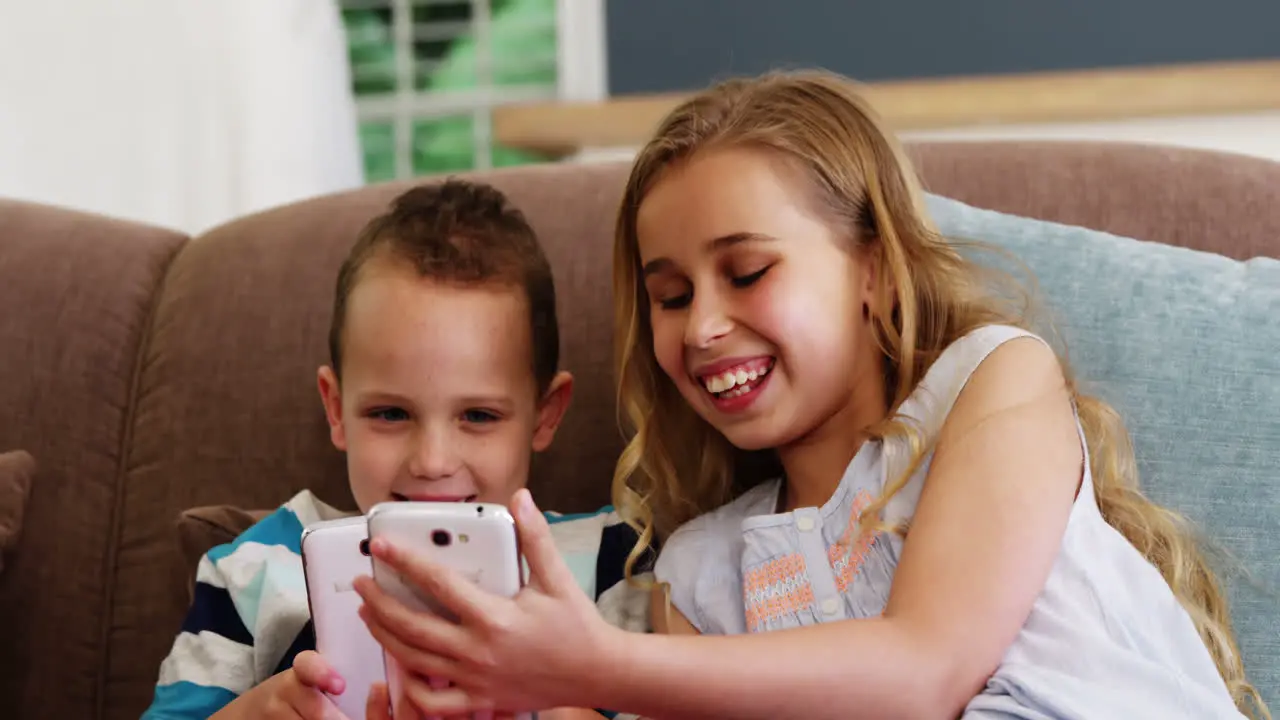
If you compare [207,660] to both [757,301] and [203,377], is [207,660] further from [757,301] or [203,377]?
[757,301]

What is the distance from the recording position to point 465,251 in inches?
50.0

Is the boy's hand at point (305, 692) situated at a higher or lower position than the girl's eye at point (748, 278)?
lower

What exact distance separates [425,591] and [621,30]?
7.30ft

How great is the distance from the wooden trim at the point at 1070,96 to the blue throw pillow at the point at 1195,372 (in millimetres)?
1229

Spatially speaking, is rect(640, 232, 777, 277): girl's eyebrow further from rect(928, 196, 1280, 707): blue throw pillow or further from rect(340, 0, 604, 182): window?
rect(340, 0, 604, 182): window

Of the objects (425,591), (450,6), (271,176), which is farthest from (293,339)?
(450,6)

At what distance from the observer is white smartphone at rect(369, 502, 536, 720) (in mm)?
811

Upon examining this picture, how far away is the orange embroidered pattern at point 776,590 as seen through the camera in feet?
3.67

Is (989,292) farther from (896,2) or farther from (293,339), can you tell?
(896,2)

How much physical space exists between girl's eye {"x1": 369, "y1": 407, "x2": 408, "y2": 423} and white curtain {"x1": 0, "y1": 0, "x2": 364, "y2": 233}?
1.54 meters

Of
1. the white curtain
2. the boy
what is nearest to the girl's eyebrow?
the boy

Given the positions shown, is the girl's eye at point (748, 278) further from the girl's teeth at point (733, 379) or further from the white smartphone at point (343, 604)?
the white smartphone at point (343, 604)

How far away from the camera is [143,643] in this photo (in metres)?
1.49

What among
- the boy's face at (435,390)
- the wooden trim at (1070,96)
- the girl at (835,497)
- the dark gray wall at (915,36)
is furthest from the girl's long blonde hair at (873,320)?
the dark gray wall at (915,36)
